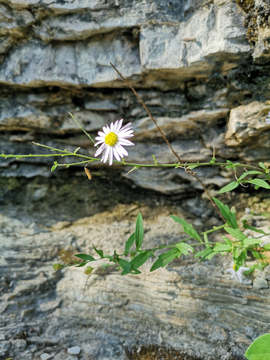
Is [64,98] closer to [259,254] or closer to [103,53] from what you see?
[103,53]

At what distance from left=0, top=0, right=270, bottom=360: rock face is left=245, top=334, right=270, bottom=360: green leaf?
62 cm

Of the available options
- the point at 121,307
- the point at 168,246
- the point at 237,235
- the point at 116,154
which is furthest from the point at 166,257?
the point at 116,154

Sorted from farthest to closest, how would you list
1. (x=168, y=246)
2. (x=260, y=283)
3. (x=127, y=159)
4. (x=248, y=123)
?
(x=127, y=159)
(x=248, y=123)
(x=260, y=283)
(x=168, y=246)

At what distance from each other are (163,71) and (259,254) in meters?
1.47

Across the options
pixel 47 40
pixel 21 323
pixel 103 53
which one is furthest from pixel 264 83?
pixel 21 323

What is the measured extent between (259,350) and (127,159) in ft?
5.97

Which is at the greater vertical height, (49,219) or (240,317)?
Answer: (49,219)

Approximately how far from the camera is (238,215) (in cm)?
236

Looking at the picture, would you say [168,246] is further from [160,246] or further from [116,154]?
[116,154]

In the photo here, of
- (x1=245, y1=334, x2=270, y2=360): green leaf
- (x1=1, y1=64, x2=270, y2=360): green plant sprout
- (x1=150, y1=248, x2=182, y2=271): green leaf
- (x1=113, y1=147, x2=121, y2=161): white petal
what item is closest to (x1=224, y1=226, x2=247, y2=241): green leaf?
(x1=1, y1=64, x2=270, y2=360): green plant sprout

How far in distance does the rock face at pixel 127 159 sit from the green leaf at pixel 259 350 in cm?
62

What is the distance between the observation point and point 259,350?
3.61 ft

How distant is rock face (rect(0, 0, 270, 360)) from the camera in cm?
180

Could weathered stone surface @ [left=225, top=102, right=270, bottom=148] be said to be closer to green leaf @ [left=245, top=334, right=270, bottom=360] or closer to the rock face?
the rock face
